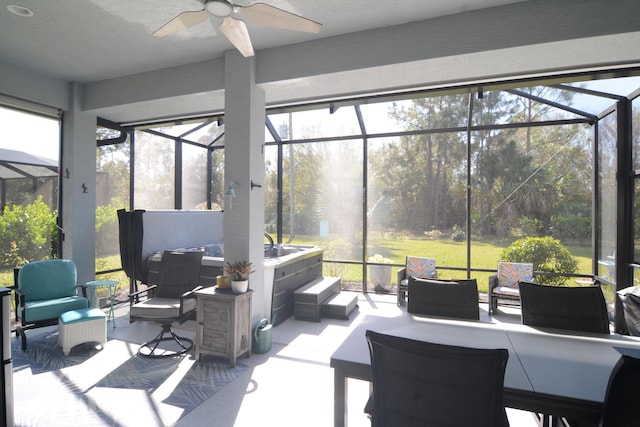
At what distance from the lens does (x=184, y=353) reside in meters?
3.65

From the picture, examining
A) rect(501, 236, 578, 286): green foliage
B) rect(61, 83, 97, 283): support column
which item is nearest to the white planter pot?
rect(61, 83, 97, 283): support column

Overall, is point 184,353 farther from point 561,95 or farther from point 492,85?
point 561,95

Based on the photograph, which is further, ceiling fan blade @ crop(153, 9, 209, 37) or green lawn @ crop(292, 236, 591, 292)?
green lawn @ crop(292, 236, 591, 292)

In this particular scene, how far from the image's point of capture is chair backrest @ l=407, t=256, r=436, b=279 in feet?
17.8

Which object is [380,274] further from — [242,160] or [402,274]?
[242,160]

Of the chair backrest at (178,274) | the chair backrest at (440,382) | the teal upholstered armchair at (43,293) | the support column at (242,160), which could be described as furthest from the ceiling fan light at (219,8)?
the teal upholstered armchair at (43,293)

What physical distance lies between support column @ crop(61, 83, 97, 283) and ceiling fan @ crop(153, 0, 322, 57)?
130 inches

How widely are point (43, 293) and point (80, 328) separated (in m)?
0.80

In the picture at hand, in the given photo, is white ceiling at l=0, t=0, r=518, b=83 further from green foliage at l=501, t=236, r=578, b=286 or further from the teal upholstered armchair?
green foliage at l=501, t=236, r=578, b=286

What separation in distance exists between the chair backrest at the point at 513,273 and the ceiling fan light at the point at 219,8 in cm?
489

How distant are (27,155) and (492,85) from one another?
599 cm

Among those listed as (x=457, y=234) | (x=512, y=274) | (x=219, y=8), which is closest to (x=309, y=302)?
(x=457, y=234)

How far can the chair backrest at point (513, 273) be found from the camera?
5008 millimetres

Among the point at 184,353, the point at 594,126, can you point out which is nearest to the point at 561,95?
the point at 594,126
